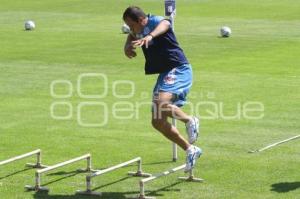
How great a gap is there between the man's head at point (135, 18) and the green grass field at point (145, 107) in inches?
89.5

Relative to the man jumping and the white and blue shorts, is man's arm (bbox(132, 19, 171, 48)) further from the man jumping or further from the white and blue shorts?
the white and blue shorts

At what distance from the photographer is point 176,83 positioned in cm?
1234

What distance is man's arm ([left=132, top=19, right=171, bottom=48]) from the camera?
1144 cm

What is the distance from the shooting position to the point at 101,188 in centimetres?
1206

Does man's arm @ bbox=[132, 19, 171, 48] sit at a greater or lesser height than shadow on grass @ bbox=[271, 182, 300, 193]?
greater

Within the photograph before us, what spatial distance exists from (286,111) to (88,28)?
1992cm

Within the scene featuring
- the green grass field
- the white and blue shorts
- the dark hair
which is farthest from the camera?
the green grass field

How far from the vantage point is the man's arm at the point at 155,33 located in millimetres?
11438

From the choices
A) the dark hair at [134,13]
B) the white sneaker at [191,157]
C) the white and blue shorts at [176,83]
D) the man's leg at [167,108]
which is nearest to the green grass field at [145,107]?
the white sneaker at [191,157]

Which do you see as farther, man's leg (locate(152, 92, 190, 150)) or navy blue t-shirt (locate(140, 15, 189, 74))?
navy blue t-shirt (locate(140, 15, 189, 74))

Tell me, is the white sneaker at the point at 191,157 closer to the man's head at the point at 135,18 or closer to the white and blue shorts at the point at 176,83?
the white and blue shorts at the point at 176,83

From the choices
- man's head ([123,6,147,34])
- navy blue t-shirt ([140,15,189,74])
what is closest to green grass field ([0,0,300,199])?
navy blue t-shirt ([140,15,189,74])

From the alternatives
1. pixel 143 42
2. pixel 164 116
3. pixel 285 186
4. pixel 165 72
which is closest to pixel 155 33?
pixel 143 42

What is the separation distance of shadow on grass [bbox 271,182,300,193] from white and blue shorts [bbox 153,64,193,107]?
1.87 meters
